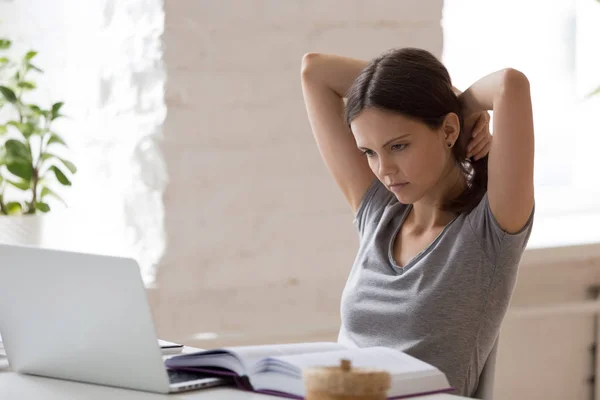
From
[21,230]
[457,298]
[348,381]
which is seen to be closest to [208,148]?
[21,230]

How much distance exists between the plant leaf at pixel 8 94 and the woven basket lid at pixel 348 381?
1497mm

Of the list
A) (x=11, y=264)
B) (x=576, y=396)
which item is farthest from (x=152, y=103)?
(x=576, y=396)

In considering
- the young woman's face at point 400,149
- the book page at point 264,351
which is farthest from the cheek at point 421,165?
the book page at point 264,351

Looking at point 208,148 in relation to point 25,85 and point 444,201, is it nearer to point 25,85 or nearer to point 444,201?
point 25,85

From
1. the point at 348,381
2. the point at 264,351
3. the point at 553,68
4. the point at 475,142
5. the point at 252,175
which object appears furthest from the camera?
the point at 553,68

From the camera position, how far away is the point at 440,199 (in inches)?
72.2

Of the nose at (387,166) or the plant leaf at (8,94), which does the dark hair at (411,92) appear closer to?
the nose at (387,166)

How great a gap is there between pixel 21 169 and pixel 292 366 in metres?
1.23

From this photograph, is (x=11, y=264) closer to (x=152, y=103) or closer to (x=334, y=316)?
(x=152, y=103)

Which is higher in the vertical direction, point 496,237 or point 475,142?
point 475,142

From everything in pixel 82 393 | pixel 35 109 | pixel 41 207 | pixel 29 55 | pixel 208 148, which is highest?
pixel 29 55

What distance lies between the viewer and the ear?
1.76 m

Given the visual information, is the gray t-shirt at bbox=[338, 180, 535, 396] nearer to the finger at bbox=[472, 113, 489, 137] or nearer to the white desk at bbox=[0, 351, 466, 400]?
the finger at bbox=[472, 113, 489, 137]

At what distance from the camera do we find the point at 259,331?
7.97 feet
